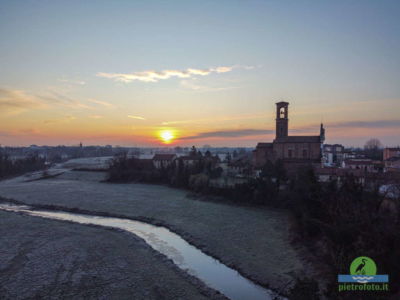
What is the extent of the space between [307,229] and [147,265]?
10.7m

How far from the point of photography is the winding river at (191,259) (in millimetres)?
11848

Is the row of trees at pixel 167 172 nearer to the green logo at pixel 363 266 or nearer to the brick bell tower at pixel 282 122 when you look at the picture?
the brick bell tower at pixel 282 122

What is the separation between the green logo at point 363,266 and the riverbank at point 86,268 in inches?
216

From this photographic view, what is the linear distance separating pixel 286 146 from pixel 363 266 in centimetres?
4109

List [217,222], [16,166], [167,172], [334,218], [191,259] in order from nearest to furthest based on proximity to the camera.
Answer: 1. [191,259]
2. [334,218]
3. [217,222]
4. [167,172]
5. [16,166]

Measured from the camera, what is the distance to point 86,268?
13547mm

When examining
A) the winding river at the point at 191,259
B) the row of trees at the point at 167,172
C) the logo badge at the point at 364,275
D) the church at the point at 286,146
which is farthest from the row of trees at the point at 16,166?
the logo badge at the point at 364,275

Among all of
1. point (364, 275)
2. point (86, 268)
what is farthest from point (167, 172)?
point (364, 275)

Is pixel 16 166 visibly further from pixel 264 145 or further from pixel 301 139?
pixel 301 139

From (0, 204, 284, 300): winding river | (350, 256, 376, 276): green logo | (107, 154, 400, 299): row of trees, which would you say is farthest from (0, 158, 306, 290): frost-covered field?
(350, 256, 376, 276): green logo

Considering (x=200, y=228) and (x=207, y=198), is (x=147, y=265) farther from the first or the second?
(x=207, y=198)

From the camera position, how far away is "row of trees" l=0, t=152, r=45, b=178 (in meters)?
61.3

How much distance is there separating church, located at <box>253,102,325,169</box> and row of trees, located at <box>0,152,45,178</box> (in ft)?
191

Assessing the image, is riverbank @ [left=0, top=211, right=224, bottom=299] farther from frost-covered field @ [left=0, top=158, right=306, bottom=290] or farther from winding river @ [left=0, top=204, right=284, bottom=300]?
frost-covered field @ [left=0, top=158, right=306, bottom=290]
